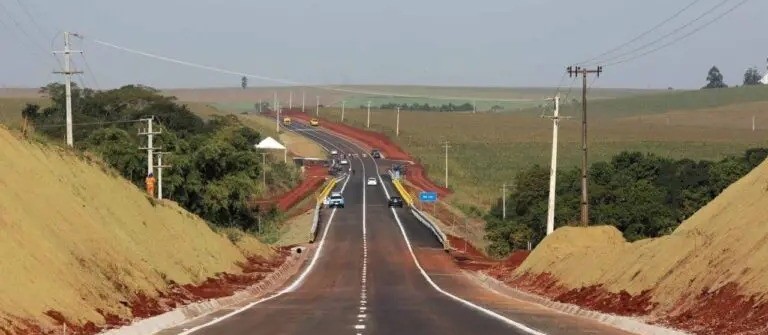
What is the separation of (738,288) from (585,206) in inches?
1339

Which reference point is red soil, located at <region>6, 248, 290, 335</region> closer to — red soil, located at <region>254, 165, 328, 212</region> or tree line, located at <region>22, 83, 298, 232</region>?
tree line, located at <region>22, 83, 298, 232</region>

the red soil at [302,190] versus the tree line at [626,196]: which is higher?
the tree line at [626,196]

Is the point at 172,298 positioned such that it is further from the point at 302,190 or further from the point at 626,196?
the point at 302,190

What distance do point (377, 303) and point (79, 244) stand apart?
11.3 m

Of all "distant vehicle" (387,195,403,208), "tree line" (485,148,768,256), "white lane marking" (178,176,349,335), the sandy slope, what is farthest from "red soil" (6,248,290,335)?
"distant vehicle" (387,195,403,208)

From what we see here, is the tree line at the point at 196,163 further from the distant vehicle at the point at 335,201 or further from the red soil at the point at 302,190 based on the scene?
the distant vehicle at the point at 335,201

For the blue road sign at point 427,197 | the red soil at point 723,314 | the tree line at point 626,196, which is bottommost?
the blue road sign at point 427,197

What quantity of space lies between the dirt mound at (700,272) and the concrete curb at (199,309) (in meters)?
11.4

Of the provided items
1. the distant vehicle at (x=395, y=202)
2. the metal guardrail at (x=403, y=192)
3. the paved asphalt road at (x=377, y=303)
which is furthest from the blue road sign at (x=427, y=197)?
the paved asphalt road at (x=377, y=303)

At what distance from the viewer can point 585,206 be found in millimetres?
61875

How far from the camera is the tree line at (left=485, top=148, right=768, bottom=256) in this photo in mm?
88250

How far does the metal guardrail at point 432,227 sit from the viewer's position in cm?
8809

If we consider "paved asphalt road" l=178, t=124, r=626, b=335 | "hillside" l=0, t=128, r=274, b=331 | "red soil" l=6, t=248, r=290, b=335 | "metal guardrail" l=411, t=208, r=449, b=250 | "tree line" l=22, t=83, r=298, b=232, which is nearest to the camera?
"red soil" l=6, t=248, r=290, b=335

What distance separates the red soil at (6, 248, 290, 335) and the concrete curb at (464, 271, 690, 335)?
36.0 ft
